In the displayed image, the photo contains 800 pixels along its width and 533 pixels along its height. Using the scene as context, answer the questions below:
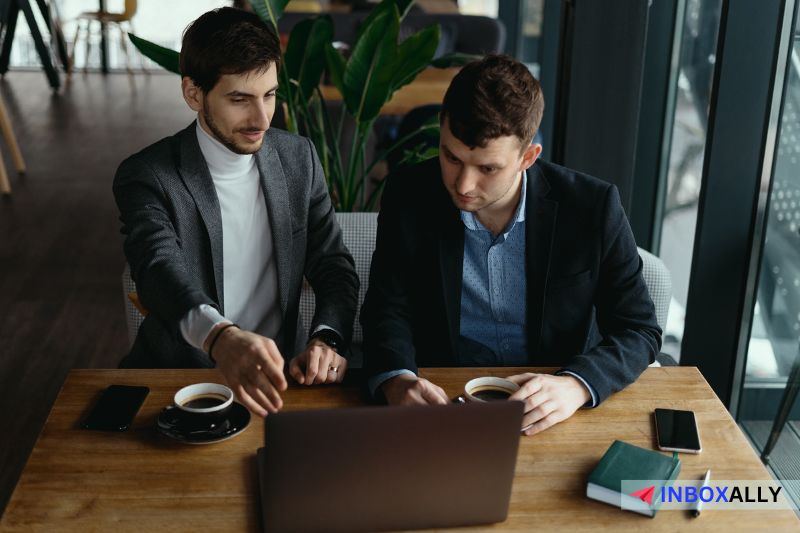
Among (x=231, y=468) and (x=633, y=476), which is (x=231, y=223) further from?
(x=633, y=476)

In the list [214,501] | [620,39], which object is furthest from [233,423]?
[620,39]

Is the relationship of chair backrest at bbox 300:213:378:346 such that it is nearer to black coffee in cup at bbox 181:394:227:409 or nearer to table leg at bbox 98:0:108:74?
black coffee in cup at bbox 181:394:227:409

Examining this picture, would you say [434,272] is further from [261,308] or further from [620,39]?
[620,39]

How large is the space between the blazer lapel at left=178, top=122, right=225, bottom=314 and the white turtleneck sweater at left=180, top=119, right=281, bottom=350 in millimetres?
23

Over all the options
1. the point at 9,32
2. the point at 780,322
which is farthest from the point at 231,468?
the point at 9,32

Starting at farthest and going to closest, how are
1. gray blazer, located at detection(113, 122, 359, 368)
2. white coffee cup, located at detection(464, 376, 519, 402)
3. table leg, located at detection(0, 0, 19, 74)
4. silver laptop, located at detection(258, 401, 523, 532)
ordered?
table leg, located at detection(0, 0, 19, 74) < gray blazer, located at detection(113, 122, 359, 368) < white coffee cup, located at detection(464, 376, 519, 402) < silver laptop, located at detection(258, 401, 523, 532)

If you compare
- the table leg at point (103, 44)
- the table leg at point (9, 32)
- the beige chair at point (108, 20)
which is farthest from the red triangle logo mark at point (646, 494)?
the table leg at point (103, 44)

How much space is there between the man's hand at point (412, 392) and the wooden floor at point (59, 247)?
1.48 meters

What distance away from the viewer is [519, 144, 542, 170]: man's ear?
164 centimetres

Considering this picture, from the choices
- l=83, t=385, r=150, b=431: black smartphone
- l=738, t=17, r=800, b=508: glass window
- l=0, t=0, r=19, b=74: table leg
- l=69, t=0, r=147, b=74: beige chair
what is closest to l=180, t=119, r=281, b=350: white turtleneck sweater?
l=83, t=385, r=150, b=431: black smartphone

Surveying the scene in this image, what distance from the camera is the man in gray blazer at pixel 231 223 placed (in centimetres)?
169

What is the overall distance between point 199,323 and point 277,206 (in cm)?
46

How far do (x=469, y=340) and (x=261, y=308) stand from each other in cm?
49

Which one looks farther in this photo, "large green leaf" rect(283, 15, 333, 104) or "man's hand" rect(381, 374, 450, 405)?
"large green leaf" rect(283, 15, 333, 104)
